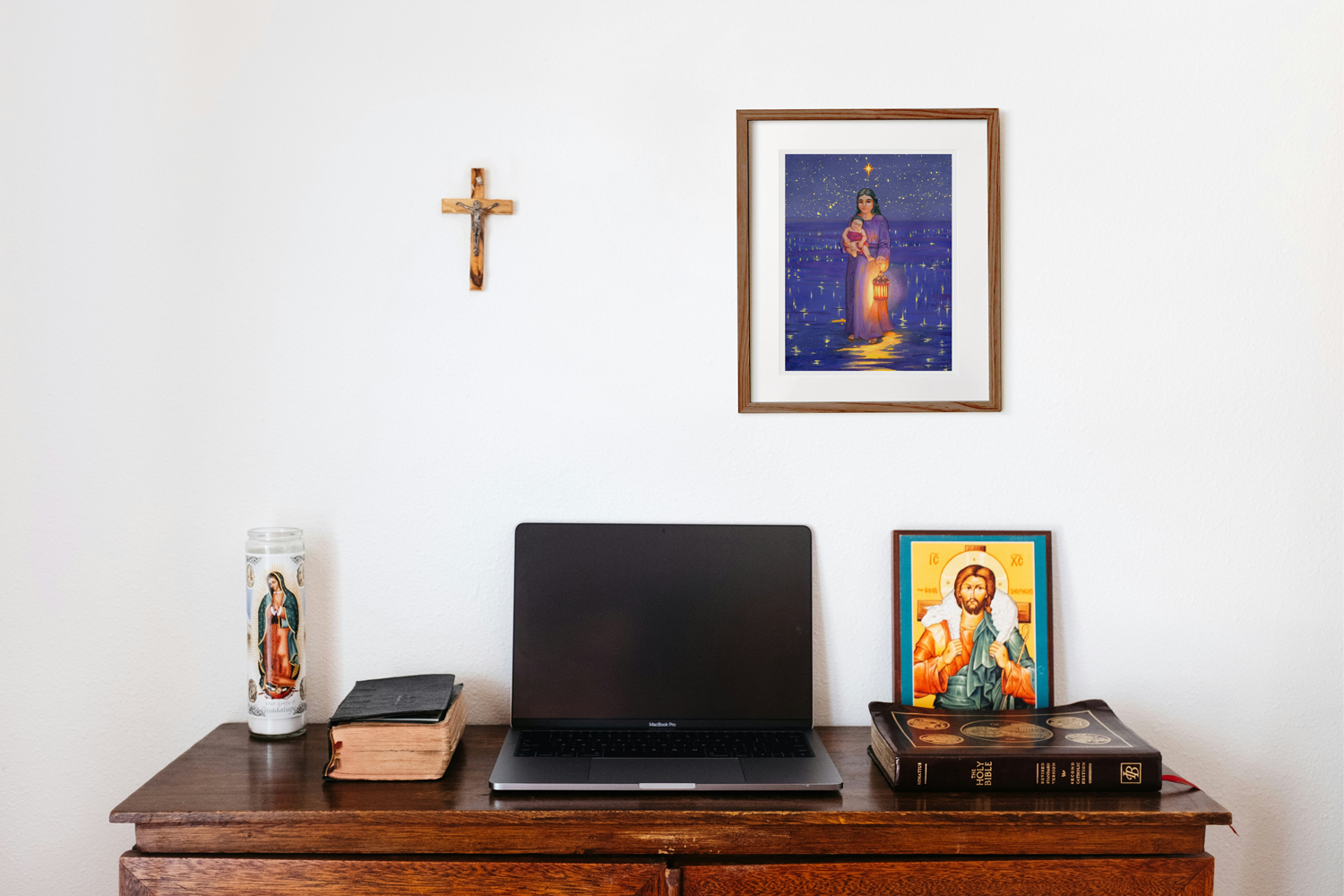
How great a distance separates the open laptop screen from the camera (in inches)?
55.7

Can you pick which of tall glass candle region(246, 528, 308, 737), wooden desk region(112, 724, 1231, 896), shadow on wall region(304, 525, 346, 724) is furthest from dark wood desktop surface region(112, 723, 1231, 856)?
shadow on wall region(304, 525, 346, 724)

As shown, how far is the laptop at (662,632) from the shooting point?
4.64 ft

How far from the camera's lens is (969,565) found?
1468 mm

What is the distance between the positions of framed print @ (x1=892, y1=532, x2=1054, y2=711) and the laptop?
0.60ft

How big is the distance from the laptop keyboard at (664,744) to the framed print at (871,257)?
56cm

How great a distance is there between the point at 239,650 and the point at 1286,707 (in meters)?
1.89

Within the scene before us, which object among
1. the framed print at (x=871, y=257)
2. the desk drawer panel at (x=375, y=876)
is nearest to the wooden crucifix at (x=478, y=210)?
the framed print at (x=871, y=257)

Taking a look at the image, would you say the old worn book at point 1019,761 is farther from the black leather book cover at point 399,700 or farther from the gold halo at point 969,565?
the black leather book cover at point 399,700

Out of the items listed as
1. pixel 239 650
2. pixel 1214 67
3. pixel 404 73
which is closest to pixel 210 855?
pixel 239 650

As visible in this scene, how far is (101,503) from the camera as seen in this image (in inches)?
57.9

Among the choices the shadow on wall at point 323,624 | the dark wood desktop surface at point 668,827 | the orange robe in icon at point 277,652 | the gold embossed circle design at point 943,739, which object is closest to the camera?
→ the dark wood desktop surface at point 668,827

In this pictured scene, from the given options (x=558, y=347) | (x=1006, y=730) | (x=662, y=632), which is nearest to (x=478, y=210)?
(x=558, y=347)

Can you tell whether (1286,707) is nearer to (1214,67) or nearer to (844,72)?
(1214,67)

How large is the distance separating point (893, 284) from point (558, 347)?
601 millimetres
